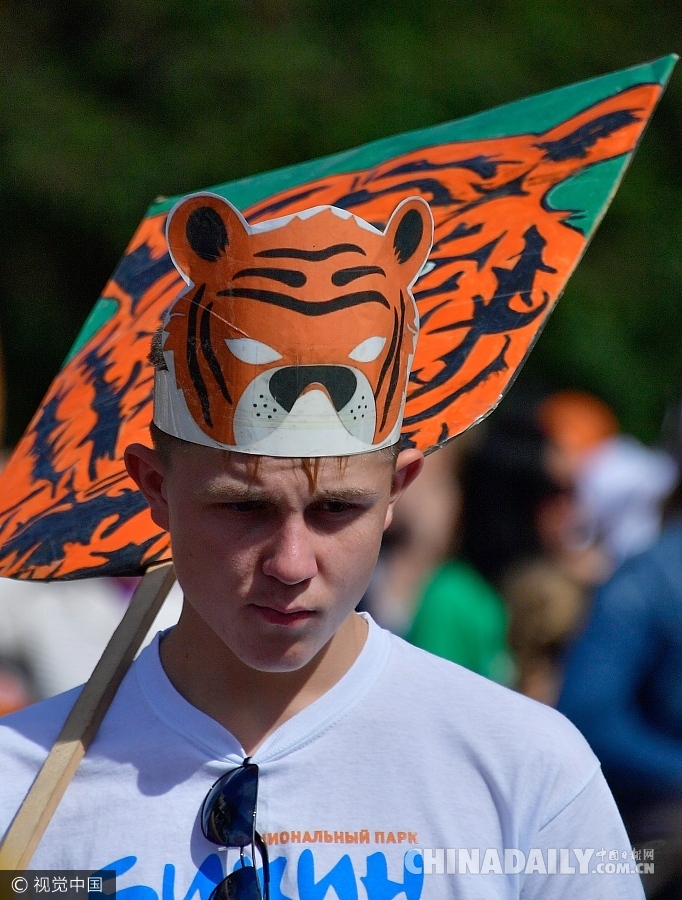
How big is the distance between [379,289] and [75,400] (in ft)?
3.28

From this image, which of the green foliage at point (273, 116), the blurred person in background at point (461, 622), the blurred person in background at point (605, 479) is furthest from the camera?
the green foliage at point (273, 116)

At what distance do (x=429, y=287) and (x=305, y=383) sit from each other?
666 mm

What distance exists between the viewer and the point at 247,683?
6.59 feet

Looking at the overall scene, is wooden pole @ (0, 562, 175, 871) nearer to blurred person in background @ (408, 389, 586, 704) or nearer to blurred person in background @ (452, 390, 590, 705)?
blurred person in background @ (408, 389, 586, 704)

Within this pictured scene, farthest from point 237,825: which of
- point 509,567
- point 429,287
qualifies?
point 509,567

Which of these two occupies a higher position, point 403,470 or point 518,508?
point 518,508

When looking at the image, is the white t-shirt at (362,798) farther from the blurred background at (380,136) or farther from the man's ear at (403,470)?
the blurred background at (380,136)

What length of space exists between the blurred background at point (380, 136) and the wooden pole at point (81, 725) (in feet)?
9.55

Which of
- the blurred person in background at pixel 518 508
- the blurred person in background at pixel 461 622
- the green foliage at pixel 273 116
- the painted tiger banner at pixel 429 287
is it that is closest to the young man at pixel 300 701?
the painted tiger banner at pixel 429 287

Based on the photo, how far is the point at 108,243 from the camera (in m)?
→ 7.20

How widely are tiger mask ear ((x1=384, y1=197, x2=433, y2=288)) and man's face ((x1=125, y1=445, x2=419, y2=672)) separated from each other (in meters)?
0.31

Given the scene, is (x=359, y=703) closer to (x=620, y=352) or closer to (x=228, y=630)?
(x=228, y=630)

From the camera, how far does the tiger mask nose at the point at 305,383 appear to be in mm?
1841

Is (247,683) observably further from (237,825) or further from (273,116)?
(273,116)
